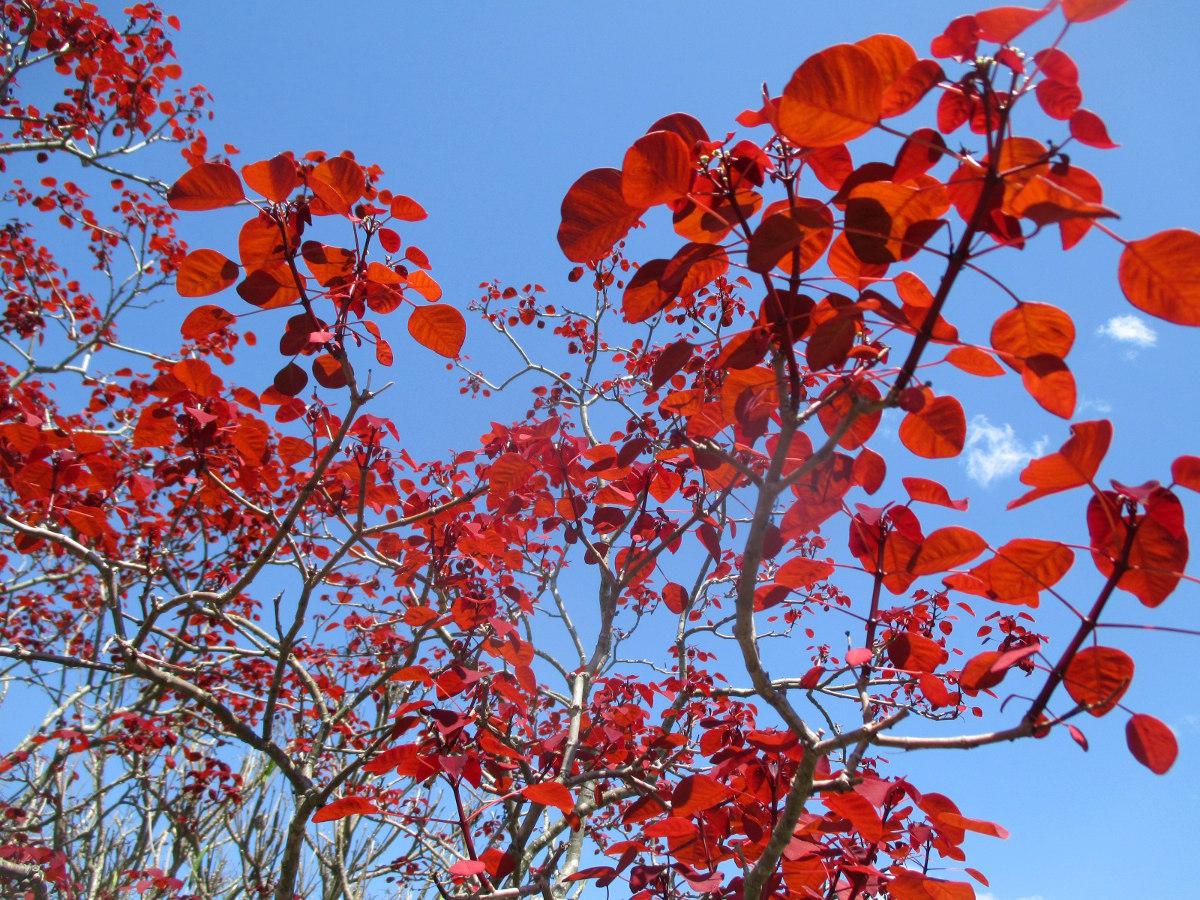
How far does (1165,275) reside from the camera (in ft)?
2.29

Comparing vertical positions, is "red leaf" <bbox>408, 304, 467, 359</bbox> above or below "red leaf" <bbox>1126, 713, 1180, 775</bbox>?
above

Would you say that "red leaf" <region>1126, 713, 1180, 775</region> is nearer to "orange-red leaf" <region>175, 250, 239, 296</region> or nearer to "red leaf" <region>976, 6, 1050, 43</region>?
"red leaf" <region>976, 6, 1050, 43</region>

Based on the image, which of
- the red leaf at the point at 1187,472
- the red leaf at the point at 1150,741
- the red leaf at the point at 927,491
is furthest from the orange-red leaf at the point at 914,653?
the red leaf at the point at 1187,472

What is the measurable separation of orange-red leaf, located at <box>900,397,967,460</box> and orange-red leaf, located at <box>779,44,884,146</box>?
0.40 metres

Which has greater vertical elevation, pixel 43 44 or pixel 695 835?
pixel 43 44

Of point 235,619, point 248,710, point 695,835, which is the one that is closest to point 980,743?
point 695,835

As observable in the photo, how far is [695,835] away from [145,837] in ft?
16.5

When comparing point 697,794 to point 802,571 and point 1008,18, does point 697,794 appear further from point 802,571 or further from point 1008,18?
point 1008,18

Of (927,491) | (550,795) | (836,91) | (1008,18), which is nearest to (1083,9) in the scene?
(1008,18)

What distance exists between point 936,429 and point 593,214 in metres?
0.57

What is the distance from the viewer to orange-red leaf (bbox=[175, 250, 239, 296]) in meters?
1.33

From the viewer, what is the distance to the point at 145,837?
462 centimetres

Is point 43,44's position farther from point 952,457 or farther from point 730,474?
point 952,457

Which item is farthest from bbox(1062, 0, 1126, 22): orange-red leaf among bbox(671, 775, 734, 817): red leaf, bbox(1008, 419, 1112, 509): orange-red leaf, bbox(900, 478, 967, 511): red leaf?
bbox(671, 775, 734, 817): red leaf
